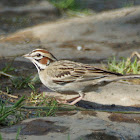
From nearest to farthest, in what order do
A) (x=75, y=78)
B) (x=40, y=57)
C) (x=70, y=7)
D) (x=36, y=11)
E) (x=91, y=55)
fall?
(x=75, y=78) < (x=40, y=57) < (x=91, y=55) < (x=36, y=11) < (x=70, y=7)

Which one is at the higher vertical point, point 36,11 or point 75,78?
point 36,11

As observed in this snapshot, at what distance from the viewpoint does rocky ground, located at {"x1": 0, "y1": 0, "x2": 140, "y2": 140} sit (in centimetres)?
413

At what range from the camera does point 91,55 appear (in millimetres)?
8844

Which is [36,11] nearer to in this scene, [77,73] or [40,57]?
[40,57]

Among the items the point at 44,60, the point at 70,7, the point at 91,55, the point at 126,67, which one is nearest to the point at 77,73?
the point at 44,60

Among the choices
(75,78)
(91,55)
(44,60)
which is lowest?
(91,55)

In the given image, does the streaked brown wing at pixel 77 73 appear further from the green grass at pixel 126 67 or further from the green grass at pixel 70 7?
the green grass at pixel 70 7

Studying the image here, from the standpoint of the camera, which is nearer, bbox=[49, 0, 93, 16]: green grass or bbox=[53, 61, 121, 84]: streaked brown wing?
bbox=[53, 61, 121, 84]: streaked brown wing

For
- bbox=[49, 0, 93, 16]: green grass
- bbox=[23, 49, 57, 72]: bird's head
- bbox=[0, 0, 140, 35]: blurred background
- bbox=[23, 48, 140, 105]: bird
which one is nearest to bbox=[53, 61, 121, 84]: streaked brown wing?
bbox=[23, 48, 140, 105]: bird

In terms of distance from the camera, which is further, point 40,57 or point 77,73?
point 40,57

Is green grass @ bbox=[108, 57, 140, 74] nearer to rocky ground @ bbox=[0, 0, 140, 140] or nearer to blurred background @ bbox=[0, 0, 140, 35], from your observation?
rocky ground @ bbox=[0, 0, 140, 140]

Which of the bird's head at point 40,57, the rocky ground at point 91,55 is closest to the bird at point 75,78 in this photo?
the bird's head at point 40,57

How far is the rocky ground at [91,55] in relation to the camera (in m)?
4.13

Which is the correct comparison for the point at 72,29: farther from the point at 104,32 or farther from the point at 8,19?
the point at 8,19
